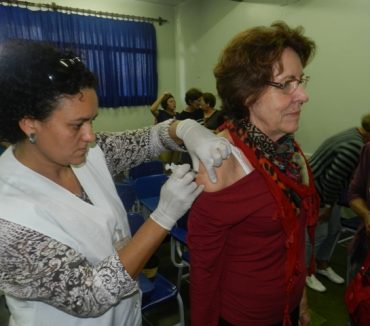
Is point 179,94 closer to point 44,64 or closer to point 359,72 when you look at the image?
point 359,72

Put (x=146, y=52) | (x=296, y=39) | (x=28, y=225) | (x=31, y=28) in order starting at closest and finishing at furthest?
(x=28, y=225), (x=296, y=39), (x=31, y=28), (x=146, y=52)

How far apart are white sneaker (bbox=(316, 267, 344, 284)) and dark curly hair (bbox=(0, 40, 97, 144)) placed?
2.38 m

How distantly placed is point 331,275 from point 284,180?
1888mm

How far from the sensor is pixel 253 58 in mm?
926

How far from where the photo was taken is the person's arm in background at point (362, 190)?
1.43m

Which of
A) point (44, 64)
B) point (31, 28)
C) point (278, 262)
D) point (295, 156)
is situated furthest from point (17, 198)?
point (31, 28)

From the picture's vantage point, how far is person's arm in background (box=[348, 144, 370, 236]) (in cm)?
143

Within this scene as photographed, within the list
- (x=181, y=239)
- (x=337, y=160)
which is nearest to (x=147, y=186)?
(x=181, y=239)

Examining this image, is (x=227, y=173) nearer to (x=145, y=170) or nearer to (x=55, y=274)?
(x=55, y=274)

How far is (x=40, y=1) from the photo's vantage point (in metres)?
4.12

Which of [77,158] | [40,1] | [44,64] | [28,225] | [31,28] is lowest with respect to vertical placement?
[28,225]

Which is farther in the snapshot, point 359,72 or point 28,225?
point 359,72

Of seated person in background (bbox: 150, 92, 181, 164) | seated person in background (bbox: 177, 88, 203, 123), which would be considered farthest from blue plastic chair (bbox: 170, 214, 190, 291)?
seated person in background (bbox: 150, 92, 181, 164)

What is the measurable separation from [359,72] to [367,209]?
75.9 inches
